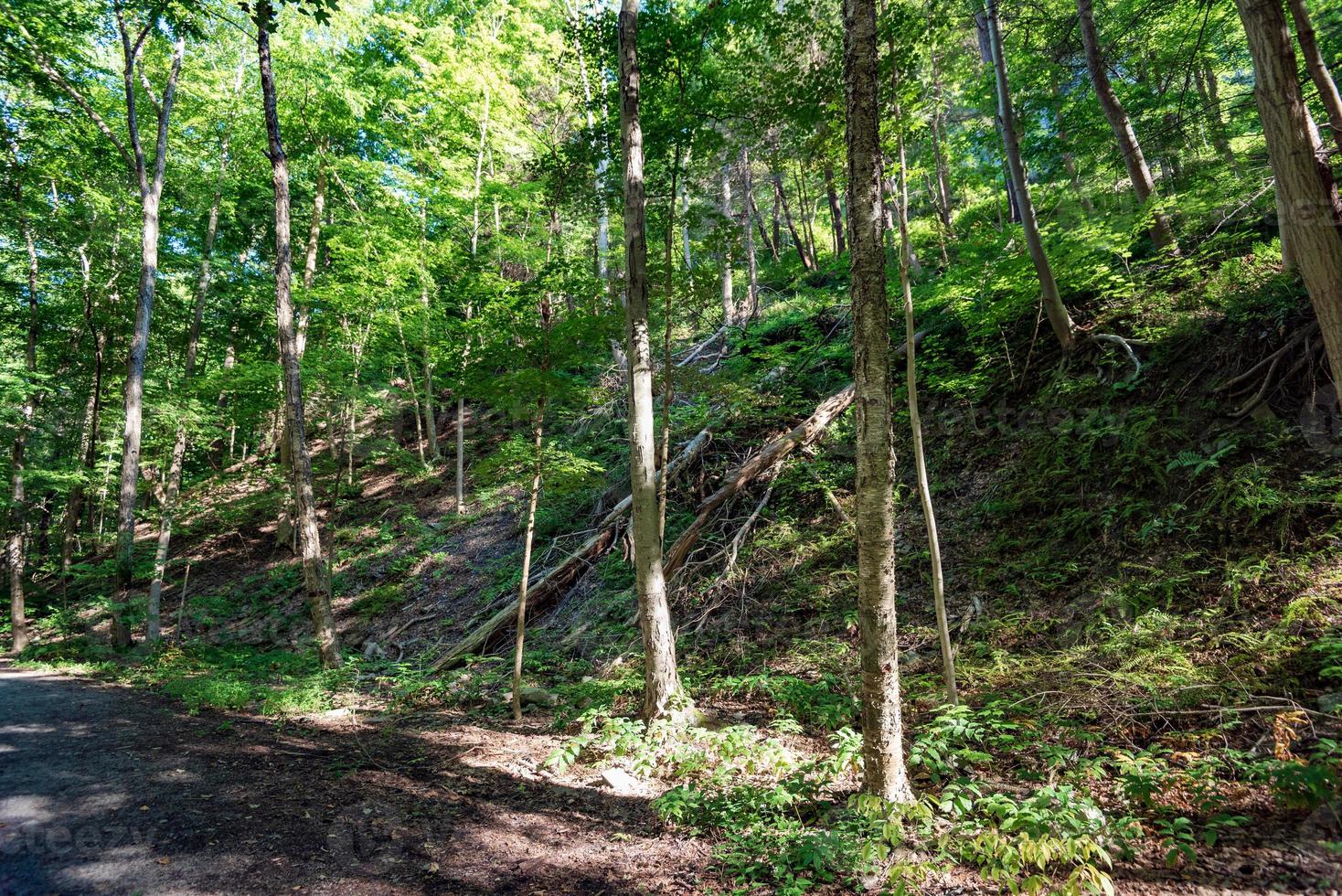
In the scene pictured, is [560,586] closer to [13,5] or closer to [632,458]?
[632,458]

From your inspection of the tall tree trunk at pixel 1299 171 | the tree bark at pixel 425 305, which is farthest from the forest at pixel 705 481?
the tree bark at pixel 425 305

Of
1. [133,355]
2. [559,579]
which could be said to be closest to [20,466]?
[133,355]

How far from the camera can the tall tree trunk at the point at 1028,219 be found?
A: 7734mm

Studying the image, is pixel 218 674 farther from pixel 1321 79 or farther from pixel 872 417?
pixel 1321 79

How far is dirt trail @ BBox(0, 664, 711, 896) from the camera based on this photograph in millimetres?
3084

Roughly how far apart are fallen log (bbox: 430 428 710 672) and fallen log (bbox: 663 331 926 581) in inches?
39.9

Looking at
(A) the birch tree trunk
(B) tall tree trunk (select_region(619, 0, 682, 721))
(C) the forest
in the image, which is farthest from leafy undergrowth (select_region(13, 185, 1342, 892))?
(A) the birch tree trunk

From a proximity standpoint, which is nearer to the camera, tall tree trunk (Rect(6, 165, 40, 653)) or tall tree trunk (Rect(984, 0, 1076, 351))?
tall tree trunk (Rect(984, 0, 1076, 351))

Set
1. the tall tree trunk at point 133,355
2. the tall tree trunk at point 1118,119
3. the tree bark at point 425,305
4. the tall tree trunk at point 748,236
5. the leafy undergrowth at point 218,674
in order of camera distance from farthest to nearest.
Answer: the tall tree trunk at point 748,236 → the tree bark at point 425,305 → the tall tree trunk at point 133,355 → the tall tree trunk at point 1118,119 → the leafy undergrowth at point 218,674

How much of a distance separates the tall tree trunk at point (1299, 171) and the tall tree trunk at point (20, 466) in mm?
19763

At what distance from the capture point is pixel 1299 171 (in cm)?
370

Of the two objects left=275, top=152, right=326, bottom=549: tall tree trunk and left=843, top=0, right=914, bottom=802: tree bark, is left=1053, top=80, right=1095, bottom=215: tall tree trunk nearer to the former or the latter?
left=843, top=0, right=914, bottom=802: tree bark

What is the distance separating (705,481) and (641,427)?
4694 mm

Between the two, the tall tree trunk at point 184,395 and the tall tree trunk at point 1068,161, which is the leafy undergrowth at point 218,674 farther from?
the tall tree trunk at point 1068,161
